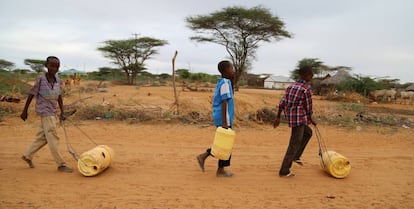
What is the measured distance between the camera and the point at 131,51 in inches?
1097

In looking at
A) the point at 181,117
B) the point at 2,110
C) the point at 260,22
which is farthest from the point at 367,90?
the point at 2,110

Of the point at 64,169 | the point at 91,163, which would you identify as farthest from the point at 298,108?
the point at 64,169

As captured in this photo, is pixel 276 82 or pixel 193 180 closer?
pixel 193 180

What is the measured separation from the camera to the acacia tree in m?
27.6

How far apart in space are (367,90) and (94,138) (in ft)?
66.2

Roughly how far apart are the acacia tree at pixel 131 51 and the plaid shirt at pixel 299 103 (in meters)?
25.4

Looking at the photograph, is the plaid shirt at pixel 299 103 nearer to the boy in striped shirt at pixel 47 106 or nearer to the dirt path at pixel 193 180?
the dirt path at pixel 193 180

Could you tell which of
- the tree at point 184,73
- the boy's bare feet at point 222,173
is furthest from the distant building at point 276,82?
the boy's bare feet at point 222,173

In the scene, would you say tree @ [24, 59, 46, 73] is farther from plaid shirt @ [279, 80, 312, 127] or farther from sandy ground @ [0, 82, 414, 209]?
plaid shirt @ [279, 80, 312, 127]

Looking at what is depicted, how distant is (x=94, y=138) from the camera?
6.14 meters

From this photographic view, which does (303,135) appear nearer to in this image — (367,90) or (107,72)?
(367,90)

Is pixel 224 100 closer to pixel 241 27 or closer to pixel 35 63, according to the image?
pixel 241 27

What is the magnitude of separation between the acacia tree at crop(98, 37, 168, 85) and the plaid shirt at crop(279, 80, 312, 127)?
25379mm

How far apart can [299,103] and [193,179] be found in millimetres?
1689
